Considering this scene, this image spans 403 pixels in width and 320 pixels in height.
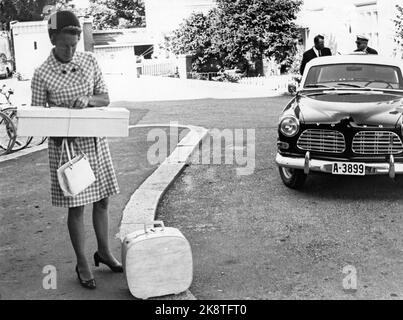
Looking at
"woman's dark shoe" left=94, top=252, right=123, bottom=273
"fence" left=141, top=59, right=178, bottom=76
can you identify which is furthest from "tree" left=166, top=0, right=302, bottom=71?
"woman's dark shoe" left=94, top=252, right=123, bottom=273

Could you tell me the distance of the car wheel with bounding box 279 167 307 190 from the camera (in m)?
7.44

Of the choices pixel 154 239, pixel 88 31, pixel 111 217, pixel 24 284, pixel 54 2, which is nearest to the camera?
pixel 154 239

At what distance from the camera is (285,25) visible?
2630cm

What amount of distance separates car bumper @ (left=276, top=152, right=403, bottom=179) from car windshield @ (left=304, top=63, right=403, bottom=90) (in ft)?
5.12

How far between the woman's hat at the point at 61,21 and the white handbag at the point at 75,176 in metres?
0.87

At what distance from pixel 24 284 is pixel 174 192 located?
3161 millimetres

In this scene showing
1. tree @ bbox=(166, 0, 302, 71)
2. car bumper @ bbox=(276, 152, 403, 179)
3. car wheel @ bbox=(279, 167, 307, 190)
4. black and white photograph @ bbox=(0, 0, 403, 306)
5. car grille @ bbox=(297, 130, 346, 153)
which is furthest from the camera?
tree @ bbox=(166, 0, 302, 71)

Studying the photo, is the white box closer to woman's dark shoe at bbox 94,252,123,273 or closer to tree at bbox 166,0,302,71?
woman's dark shoe at bbox 94,252,123,273

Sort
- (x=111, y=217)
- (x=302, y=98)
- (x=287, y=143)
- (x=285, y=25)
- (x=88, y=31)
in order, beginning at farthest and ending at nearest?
(x=88, y=31) < (x=285, y=25) < (x=302, y=98) < (x=287, y=143) < (x=111, y=217)

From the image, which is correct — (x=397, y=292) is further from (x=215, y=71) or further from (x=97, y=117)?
(x=215, y=71)

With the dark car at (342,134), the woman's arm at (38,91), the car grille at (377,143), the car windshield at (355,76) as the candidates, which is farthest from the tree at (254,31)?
the woman's arm at (38,91)

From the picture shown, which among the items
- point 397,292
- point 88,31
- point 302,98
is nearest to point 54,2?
point 88,31

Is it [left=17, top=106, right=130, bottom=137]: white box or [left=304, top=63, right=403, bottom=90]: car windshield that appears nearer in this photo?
[left=17, top=106, right=130, bottom=137]: white box

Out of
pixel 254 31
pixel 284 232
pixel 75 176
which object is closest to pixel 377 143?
pixel 284 232
